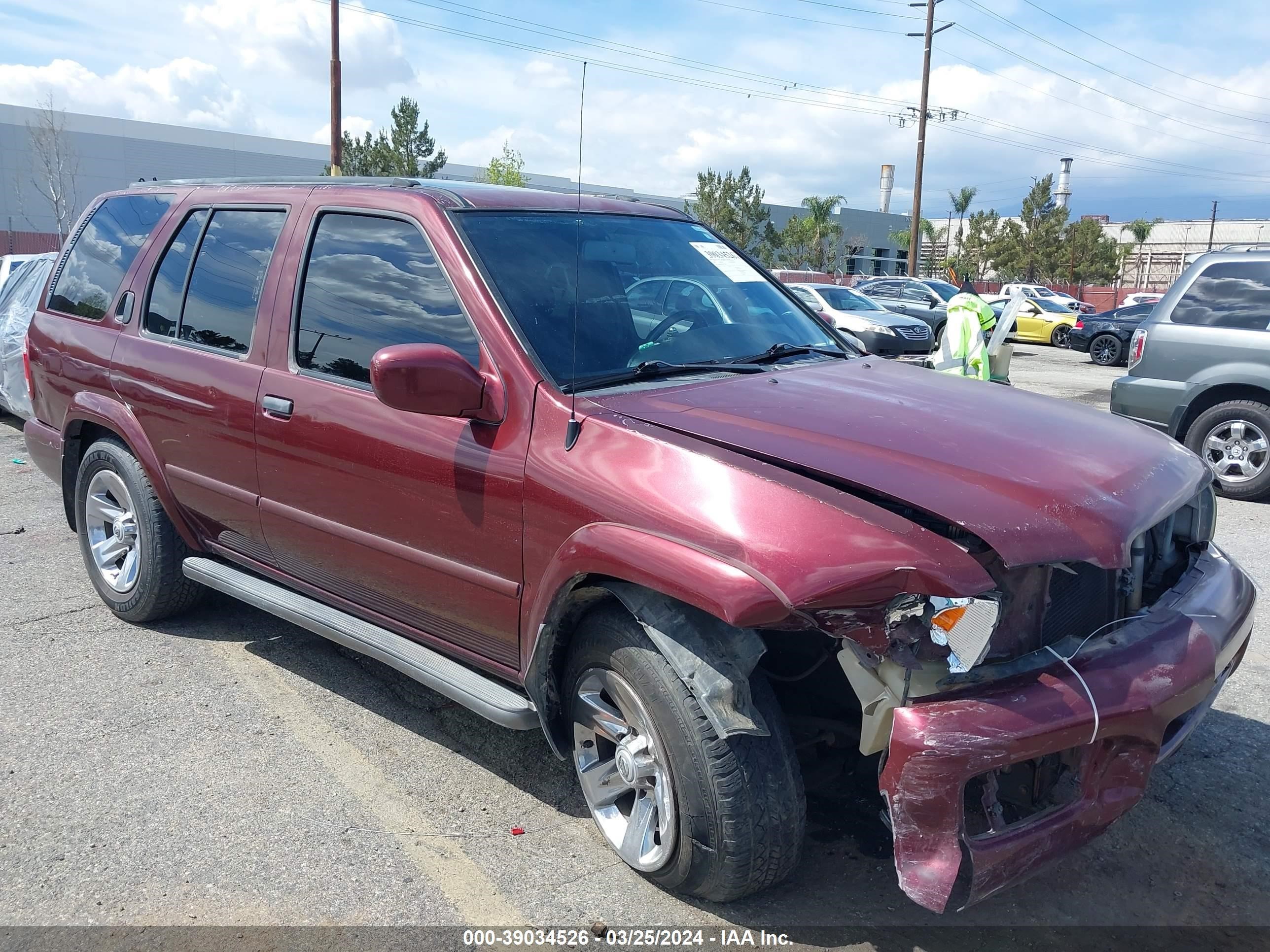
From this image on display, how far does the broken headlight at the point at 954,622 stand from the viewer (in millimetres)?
2227

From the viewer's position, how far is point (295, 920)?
270cm

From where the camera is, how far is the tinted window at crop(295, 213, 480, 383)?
Result: 3250 millimetres

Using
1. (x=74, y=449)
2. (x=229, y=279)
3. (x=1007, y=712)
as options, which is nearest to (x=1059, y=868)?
(x=1007, y=712)

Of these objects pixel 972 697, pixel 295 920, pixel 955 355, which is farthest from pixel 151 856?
pixel 955 355

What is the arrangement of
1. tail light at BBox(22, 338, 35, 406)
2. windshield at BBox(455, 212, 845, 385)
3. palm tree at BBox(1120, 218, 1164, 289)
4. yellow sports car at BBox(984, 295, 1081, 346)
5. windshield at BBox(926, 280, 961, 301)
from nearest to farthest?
windshield at BBox(455, 212, 845, 385), tail light at BBox(22, 338, 35, 406), yellow sports car at BBox(984, 295, 1081, 346), windshield at BBox(926, 280, 961, 301), palm tree at BBox(1120, 218, 1164, 289)

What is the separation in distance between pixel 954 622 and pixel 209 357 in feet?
10.2

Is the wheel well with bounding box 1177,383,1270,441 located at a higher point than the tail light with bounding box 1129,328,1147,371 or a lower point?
lower

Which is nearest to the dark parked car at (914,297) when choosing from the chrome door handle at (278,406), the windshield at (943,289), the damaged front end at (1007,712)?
the windshield at (943,289)

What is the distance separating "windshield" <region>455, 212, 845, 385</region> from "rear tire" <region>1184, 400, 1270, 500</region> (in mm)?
5321

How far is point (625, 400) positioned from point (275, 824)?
176 cm

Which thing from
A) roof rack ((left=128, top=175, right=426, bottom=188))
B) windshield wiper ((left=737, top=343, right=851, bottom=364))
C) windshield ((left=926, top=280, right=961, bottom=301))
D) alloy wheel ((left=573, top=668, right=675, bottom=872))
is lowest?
alloy wheel ((left=573, top=668, right=675, bottom=872))

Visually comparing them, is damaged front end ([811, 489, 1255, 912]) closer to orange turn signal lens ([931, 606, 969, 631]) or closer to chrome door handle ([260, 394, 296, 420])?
orange turn signal lens ([931, 606, 969, 631])

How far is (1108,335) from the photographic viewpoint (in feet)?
66.4

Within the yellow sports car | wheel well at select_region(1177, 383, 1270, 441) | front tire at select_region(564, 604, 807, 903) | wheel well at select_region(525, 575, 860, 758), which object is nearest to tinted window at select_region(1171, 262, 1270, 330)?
wheel well at select_region(1177, 383, 1270, 441)
